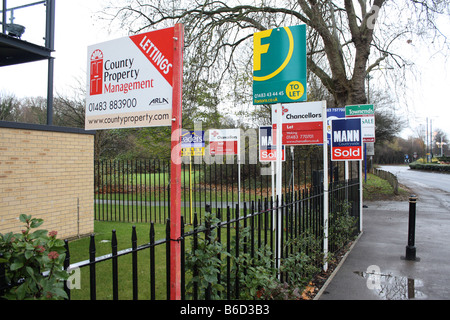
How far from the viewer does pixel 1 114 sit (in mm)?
19500

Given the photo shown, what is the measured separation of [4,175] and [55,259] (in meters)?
5.65

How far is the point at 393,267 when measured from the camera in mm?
5672

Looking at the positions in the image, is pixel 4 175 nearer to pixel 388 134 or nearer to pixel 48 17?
pixel 48 17

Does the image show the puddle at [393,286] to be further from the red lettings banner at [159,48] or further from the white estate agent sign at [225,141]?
the white estate agent sign at [225,141]

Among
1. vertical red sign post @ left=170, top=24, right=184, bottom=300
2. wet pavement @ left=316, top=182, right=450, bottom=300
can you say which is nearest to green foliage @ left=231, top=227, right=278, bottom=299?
vertical red sign post @ left=170, top=24, right=184, bottom=300

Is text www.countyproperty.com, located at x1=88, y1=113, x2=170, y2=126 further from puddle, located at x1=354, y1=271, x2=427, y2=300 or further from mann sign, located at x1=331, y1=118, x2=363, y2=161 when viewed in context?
mann sign, located at x1=331, y1=118, x2=363, y2=161

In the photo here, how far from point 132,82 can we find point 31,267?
1.27m

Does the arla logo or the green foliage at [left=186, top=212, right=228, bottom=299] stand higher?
the arla logo

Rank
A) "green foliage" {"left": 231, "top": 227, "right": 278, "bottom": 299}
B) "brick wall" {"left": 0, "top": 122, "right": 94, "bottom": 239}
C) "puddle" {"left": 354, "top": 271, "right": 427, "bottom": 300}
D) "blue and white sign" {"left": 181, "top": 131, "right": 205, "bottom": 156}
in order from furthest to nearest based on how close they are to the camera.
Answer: "blue and white sign" {"left": 181, "top": 131, "right": 205, "bottom": 156} < "brick wall" {"left": 0, "top": 122, "right": 94, "bottom": 239} < "puddle" {"left": 354, "top": 271, "right": 427, "bottom": 300} < "green foliage" {"left": 231, "top": 227, "right": 278, "bottom": 299}

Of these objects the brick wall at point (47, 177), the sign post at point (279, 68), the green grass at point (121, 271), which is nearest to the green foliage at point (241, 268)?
the sign post at point (279, 68)

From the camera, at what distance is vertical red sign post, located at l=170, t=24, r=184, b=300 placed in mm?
2150

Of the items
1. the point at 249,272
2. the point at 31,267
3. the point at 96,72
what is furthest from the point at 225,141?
the point at 31,267

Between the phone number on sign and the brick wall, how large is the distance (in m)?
4.88

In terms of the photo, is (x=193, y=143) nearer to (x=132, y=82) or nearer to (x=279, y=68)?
(x=279, y=68)
